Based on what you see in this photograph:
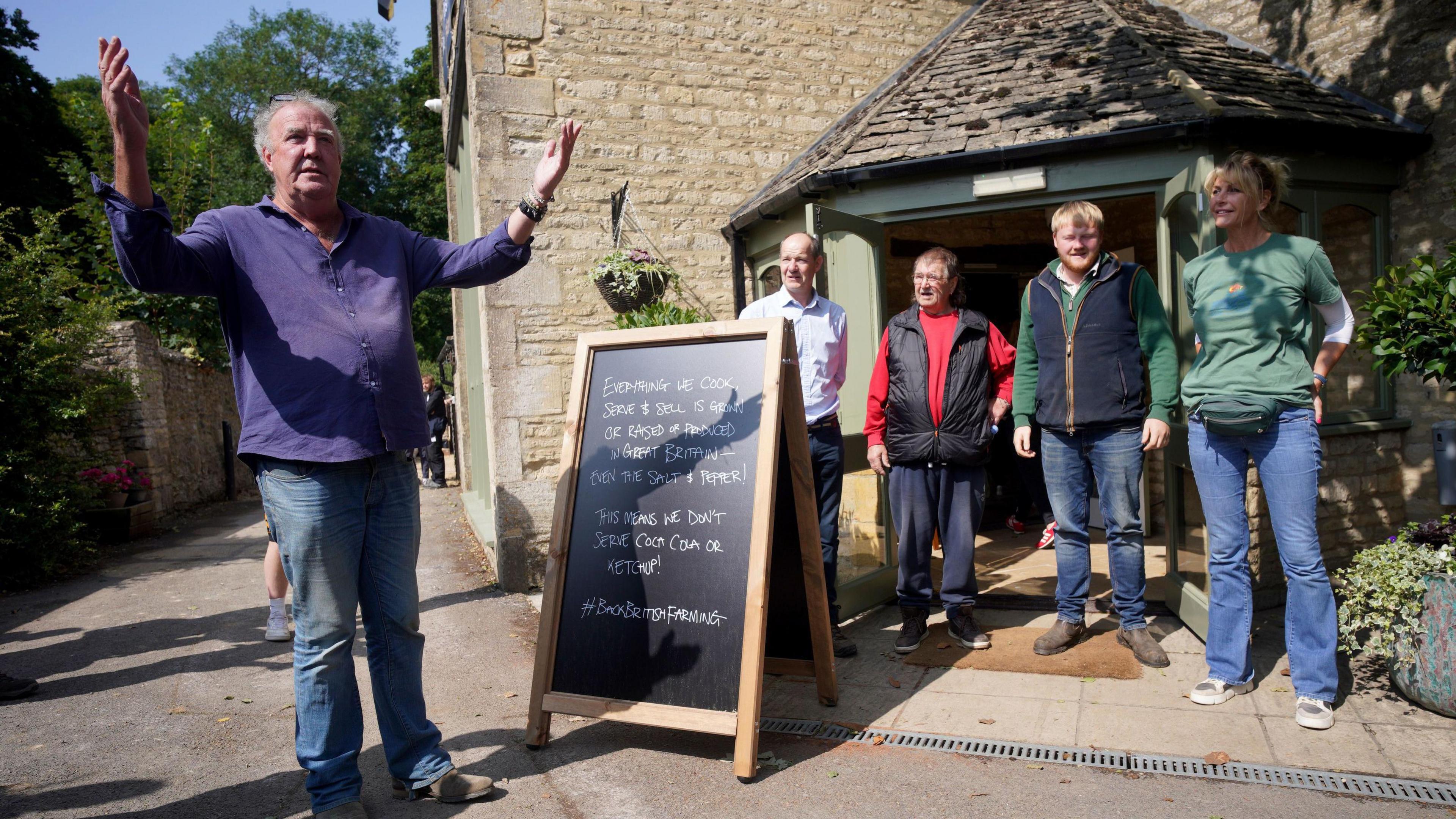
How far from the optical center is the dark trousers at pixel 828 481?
4.23 metres

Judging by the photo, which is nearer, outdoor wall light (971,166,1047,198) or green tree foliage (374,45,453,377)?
outdoor wall light (971,166,1047,198)

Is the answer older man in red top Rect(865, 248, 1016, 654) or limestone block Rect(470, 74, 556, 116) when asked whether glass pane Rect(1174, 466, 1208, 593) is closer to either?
older man in red top Rect(865, 248, 1016, 654)

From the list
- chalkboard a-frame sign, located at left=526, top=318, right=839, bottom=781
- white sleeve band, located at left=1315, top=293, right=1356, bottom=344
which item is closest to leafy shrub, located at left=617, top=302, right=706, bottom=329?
chalkboard a-frame sign, located at left=526, top=318, right=839, bottom=781

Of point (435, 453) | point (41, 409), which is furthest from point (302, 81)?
point (41, 409)

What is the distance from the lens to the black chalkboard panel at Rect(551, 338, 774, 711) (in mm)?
3283

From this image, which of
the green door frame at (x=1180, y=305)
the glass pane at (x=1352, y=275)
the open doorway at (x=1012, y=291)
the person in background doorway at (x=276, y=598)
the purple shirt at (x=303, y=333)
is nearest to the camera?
the purple shirt at (x=303, y=333)

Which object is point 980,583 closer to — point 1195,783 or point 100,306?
point 1195,783

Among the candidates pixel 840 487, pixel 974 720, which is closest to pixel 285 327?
pixel 840 487

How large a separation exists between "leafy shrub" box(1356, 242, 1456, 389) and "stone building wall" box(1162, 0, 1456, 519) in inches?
82.1

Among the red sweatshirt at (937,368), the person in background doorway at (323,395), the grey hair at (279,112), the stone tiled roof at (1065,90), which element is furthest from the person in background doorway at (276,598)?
the stone tiled roof at (1065,90)

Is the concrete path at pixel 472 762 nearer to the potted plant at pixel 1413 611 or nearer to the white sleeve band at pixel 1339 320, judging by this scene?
the potted plant at pixel 1413 611

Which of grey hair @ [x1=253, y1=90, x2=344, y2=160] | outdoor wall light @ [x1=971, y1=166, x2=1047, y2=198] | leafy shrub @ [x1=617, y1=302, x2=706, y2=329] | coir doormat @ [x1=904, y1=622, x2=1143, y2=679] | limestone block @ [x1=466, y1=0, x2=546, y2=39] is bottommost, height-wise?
coir doormat @ [x1=904, y1=622, x2=1143, y2=679]

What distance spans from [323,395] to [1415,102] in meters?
6.43

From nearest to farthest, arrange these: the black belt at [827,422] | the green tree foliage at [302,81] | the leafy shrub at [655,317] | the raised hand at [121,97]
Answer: the raised hand at [121,97] → the black belt at [827,422] → the leafy shrub at [655,317] → the green tree foliage at [302,81]
